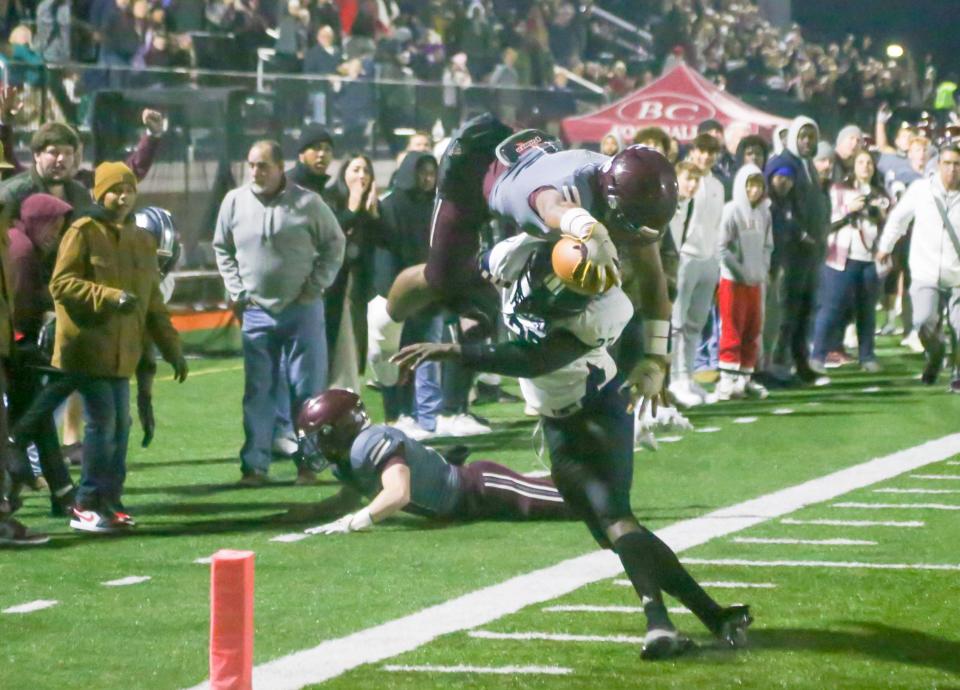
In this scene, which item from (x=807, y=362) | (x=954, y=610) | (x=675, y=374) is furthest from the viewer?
(x=807, y=362)

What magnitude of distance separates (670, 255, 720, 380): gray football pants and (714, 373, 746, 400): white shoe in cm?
58

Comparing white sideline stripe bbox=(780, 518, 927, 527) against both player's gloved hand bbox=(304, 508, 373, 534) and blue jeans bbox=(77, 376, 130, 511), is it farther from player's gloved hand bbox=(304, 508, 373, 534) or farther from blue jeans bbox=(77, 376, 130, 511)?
blue jeans bbox=(77, 376, 130, 511)

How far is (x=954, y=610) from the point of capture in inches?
301

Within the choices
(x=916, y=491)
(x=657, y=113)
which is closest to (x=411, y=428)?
(x=916, y=491)

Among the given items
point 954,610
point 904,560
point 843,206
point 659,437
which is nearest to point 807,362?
point 843,206

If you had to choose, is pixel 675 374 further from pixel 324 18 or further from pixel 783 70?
pixel 783 70

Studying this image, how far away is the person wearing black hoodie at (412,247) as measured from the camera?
13141 millimetres

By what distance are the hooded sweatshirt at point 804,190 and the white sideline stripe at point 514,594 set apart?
434 centimetres

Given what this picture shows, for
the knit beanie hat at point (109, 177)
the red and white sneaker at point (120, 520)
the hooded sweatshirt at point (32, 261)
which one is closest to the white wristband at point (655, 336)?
the knit beanie hat at point (109, 177)

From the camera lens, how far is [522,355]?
263 inches

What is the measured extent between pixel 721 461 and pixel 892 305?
10371 mm

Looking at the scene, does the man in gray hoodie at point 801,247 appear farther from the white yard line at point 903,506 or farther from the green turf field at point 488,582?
the white yard line at point 903,506

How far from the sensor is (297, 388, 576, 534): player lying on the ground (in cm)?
930

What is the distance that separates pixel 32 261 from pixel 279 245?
162cm
